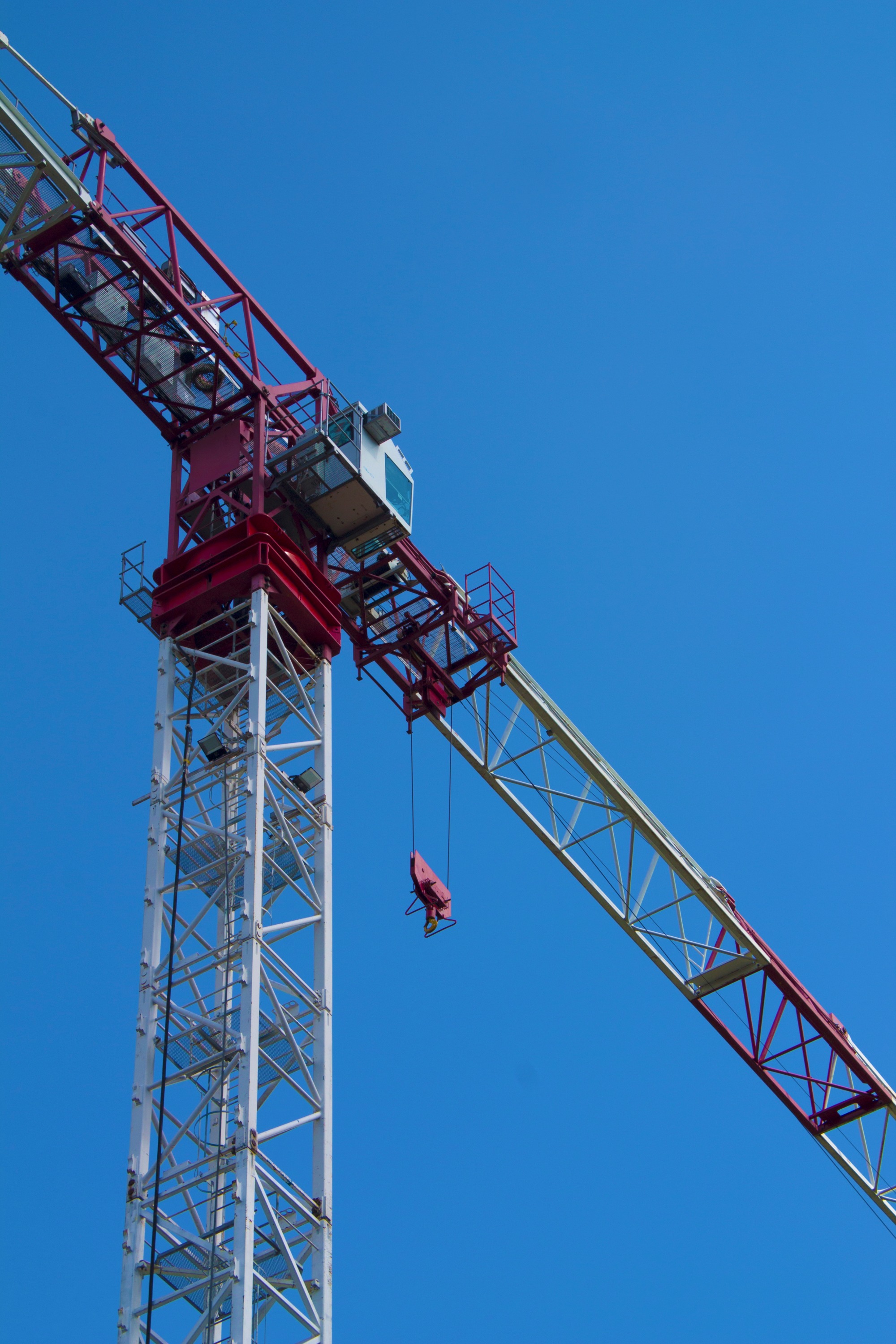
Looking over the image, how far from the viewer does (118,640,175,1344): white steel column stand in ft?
84.8

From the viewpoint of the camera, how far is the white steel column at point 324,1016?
26.6 m

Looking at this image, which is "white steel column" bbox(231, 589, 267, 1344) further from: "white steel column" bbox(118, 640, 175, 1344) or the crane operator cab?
the crane operator cab

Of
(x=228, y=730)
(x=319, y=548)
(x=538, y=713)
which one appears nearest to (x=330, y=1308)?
(x=228, y=730)

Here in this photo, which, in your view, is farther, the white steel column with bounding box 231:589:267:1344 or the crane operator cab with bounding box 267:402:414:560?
the crane operator cab with bounding box 267:402:414:560

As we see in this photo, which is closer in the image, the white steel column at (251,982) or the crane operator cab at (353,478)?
the white steel column at (251,982)

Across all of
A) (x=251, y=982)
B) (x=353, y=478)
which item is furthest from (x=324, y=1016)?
(x=353, y=478)

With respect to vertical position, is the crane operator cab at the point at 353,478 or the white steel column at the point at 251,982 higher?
the crane operator cab at the point at 353,478

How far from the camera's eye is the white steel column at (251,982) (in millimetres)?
24719

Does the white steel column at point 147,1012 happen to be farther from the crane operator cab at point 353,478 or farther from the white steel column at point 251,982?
the crane operator cab at point 353,478

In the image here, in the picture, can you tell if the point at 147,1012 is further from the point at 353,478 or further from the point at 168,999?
the point at 353,478

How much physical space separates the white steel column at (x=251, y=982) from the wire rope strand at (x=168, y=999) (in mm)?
1059

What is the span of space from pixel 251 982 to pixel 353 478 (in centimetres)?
1051

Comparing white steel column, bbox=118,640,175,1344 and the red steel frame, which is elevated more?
the red steel frame

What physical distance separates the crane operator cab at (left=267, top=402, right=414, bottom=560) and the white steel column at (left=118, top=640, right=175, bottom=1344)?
4.05 meters
